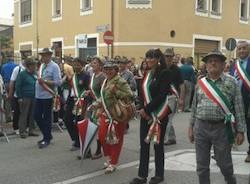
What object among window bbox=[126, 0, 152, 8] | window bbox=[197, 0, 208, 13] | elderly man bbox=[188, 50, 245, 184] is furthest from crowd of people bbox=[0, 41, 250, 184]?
window bbox=[197, 0, 208, 13]

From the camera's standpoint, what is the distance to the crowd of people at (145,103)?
17.9 ft

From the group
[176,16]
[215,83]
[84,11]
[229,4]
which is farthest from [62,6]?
[215,83]

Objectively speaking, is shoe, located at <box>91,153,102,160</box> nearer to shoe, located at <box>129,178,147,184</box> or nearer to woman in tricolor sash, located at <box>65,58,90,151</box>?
woman in tricolor sash, located at <box>65,58,90,151</box>

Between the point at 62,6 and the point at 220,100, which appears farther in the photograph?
the point at 62,6

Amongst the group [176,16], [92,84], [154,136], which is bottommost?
[154,136]

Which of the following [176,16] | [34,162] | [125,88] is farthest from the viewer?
[176,16]

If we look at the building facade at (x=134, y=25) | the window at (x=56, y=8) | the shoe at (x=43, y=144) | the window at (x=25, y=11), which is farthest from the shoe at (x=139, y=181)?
the window at (x=25, y=11)

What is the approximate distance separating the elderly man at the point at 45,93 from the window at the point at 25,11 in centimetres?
2559

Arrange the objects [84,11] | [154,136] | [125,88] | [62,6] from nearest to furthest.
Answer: [154,136], [125,88], [84,11], [62,6]

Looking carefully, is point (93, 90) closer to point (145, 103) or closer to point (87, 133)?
point (87, 133)

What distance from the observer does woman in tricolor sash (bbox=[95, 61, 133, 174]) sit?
7.44 metres

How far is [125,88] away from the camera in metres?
7.48

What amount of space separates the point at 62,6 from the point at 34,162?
22.8m

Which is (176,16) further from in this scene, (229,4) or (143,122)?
(143,122)
